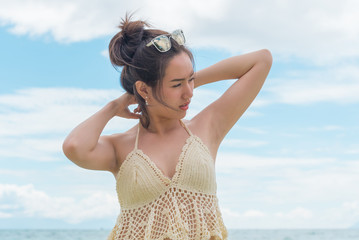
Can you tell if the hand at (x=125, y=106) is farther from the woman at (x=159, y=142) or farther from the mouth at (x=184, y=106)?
the mouth at (x=184, y=106)

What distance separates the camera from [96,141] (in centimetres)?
260

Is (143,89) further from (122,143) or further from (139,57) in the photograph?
(122,143)

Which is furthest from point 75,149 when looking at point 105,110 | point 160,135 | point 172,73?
point 172,73

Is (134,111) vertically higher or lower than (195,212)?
higher

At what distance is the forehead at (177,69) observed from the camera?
2.47 metres

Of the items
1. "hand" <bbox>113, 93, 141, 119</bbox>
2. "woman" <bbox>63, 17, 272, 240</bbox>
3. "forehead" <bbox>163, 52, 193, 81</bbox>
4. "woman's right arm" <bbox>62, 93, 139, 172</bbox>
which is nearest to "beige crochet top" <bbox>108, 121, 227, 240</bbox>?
"woman" <bbox>63, 17, 272, 240</bbox>

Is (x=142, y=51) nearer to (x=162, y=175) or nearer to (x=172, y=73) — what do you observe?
(x=172, y=73)

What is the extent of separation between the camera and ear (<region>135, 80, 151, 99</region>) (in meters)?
2.54

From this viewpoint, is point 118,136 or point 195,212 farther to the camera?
point 118,136

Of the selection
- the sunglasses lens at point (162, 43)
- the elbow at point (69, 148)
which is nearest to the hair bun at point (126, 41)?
the sunglasses lens at point (162, 43)

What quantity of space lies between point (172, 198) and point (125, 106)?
0.57m

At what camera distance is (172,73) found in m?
2.48

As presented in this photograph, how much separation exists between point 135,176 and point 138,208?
17 cm

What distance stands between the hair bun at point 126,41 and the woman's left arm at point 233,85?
0.39 metres
